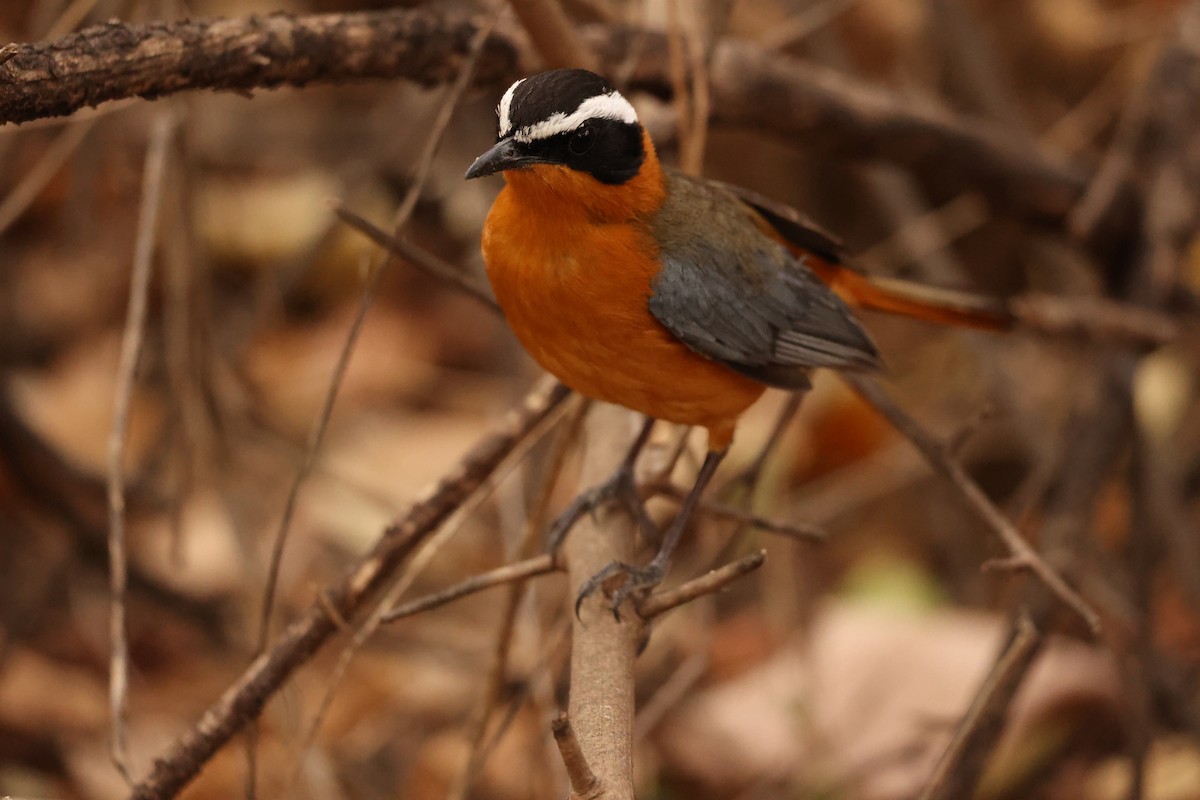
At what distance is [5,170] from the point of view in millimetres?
5211

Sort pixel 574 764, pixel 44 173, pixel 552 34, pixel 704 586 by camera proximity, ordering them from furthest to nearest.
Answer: pixel 44 173 < pixel 552 34 < pixel 704 586 < pixel 574 764

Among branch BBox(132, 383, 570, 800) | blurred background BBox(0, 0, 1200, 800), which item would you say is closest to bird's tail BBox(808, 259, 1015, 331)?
blurred background BBox(0, 0, 1200, 800)

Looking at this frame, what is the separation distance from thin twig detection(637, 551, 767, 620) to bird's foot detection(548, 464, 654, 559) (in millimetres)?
763

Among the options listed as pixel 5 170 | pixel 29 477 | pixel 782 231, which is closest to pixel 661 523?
pixel 782 231

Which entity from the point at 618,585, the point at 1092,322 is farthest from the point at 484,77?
the point at 1092,322

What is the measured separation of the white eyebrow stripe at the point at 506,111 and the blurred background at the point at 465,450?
942mm

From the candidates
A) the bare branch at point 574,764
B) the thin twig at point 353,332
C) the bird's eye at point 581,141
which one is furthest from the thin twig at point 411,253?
the bare branch at point 574,764

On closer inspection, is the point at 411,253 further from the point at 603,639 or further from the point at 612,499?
the point at 603,639

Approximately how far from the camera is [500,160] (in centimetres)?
278

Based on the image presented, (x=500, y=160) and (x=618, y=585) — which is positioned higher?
(x=500, y=160)

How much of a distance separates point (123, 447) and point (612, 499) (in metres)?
1.22

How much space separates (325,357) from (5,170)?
2.15 meters

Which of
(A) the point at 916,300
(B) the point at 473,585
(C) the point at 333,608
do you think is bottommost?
(B) the point at 473,585

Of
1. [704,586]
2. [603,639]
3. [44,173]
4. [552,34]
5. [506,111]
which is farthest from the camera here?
[44,173]
